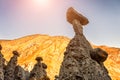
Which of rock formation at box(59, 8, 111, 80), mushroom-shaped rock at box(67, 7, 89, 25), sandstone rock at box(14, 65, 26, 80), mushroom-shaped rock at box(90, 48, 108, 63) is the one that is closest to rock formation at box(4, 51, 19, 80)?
sandstone rock at box(14, 65, 26, 80)

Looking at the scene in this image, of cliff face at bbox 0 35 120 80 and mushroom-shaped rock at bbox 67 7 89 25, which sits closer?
mushroom-shaped rock at bbox 67 7 89 25

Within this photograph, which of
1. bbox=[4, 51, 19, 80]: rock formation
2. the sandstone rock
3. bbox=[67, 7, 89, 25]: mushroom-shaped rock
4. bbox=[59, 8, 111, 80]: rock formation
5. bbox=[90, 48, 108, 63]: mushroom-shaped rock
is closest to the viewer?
bbox=[59, 8, 111, 80]: rock formation

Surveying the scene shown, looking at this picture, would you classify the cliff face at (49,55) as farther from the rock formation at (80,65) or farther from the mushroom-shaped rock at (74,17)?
the rock formation at (80,65)

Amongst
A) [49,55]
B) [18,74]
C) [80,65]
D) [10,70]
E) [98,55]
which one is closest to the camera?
[80,65]

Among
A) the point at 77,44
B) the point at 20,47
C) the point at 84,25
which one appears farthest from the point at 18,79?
the point at 20,47

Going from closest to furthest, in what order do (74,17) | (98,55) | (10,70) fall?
(98,55) → (74,17) → (10,70)

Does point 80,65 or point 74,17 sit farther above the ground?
point 74,17

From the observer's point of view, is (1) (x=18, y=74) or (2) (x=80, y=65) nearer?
(2) (x=80, y=65)

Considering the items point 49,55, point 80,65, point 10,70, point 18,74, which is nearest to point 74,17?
point 80,65

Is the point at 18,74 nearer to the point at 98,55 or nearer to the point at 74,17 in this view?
the point at 74,17

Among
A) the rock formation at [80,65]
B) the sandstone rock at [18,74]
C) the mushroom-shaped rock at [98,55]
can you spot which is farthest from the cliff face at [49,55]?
the mushroom-shaped rock at [98,55]

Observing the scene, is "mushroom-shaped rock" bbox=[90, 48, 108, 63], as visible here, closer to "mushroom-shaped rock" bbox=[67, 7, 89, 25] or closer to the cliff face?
"mushroom-shaped rock" bbox=[67, 7, 89, 25]

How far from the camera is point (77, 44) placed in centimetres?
1452

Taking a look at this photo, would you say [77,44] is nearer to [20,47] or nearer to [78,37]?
[78,37]
